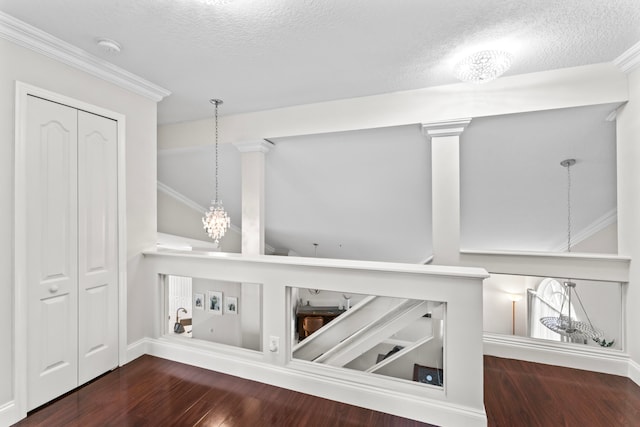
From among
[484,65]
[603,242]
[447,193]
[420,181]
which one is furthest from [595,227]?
[484,65]

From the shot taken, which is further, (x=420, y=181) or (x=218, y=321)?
(x=420, y=181)

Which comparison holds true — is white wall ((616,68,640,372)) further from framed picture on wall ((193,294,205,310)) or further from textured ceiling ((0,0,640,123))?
framed picture on wall ((193,294,205,310))

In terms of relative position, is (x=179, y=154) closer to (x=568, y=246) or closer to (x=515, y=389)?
(x=515, y=389)

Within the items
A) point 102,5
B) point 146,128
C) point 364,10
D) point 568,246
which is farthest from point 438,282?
point 568,246

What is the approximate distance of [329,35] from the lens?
202 centimetres

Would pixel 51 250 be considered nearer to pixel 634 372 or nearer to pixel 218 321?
pixel 218 321

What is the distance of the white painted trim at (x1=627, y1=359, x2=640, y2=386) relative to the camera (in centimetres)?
231

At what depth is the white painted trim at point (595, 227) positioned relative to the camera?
3938 mm

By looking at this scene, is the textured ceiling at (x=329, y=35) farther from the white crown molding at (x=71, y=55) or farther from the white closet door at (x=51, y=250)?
the white closet door at (x=51, y=250)

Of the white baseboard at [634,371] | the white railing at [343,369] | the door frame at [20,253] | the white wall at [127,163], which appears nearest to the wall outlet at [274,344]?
the white railing at [343,369]

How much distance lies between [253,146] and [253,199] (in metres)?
0.64

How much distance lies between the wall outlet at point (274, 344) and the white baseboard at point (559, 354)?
1.96 meters

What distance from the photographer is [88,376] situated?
2.35 metres

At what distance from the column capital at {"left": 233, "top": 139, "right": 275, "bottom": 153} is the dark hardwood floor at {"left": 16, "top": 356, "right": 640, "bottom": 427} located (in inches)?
93.6
